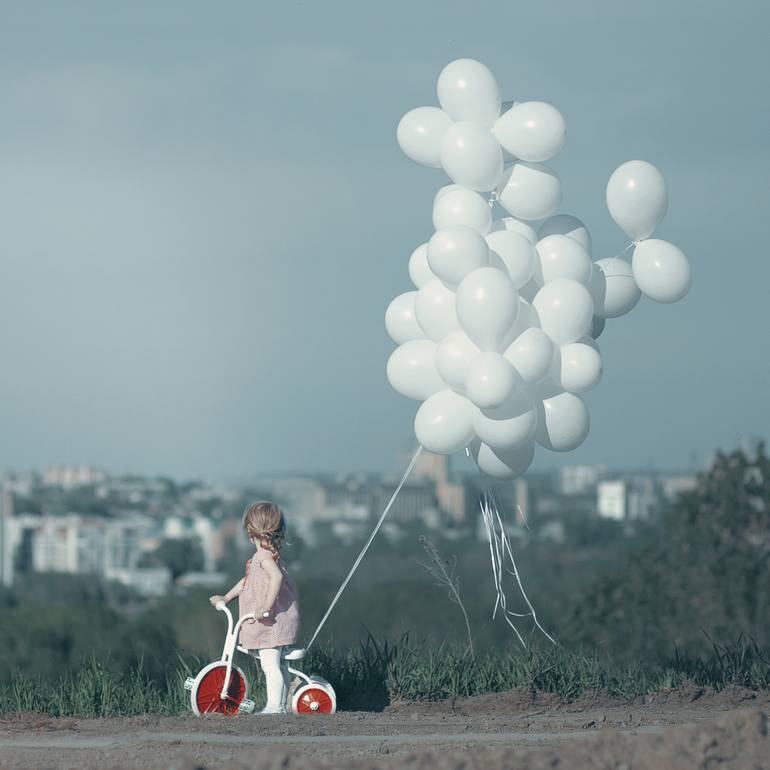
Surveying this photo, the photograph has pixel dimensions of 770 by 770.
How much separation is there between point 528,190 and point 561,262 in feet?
1.92

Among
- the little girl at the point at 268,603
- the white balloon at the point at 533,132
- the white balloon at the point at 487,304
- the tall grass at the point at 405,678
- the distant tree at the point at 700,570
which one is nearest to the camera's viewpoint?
the little girl at the point at 268,603

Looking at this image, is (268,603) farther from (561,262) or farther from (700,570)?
(700,570)

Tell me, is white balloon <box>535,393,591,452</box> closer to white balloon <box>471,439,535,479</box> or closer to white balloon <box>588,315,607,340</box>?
white balloon <box>471,439,535,479</box>

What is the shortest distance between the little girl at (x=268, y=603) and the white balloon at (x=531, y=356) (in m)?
1.53

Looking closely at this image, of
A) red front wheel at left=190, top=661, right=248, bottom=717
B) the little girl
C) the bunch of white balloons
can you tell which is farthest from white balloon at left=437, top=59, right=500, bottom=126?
red front wheel at left=190, top=661, right=248, bottom=717

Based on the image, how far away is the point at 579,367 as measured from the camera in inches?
333

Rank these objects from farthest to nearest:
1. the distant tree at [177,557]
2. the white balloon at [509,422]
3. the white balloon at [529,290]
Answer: the distant tree at [177,557] < the white balloon at [529,290] < the white balloon at [509,422]

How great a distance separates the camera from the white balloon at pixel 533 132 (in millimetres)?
8883

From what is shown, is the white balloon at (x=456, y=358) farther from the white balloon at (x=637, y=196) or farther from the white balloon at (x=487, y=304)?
the white balloon at (x=637, y=196)

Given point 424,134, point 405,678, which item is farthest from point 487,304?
point 405,678

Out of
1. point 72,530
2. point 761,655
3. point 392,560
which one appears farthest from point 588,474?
point 761,655

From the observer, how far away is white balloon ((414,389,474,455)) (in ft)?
28.3

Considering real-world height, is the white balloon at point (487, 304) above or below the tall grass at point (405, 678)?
above

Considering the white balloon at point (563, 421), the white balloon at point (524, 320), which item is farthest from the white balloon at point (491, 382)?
the white balloon at point (563, 421)
